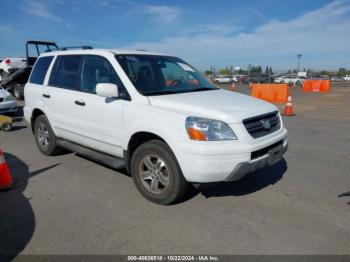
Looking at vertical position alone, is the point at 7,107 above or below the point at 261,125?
below

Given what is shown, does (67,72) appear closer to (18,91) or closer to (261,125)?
(261,125)

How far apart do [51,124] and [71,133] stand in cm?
72

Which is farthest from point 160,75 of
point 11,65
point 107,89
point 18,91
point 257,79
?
point 257,79

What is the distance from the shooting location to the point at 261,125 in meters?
3.86

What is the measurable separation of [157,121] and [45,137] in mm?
3292

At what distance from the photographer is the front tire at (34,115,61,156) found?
5.80 meters

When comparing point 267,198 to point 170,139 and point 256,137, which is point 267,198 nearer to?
point 256,137

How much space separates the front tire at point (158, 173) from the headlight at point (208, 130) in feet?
1.36

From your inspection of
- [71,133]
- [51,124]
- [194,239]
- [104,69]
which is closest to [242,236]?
[194,239]

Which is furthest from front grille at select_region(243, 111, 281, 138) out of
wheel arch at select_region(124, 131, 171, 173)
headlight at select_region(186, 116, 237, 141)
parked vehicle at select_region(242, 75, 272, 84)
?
parked vehicle at select_region(242, 75, 272, 84)

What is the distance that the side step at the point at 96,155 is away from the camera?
441cm

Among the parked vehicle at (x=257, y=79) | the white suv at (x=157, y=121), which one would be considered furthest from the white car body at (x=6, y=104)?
the parked vehicle at (x=257, y=79)

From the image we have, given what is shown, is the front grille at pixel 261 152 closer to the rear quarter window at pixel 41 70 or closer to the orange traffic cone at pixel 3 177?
the orange traffic cone at pixel 3 177

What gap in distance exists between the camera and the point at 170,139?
11.8 ft
